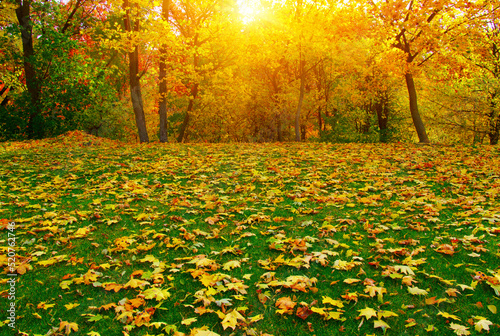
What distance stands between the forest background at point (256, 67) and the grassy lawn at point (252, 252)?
848cm

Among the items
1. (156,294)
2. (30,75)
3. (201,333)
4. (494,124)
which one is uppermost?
(30,75)

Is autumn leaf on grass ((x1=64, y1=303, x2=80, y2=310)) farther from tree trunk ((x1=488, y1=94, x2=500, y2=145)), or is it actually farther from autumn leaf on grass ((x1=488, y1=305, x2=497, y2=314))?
tree trunk ((x1=488, y1=94, x2=500, y2=145))

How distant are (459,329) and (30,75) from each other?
20.0 metres

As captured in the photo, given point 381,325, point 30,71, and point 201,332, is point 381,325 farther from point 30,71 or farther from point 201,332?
point 30,71

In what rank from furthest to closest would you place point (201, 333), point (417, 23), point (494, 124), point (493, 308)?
point (494, 124) < point (417, 23) < point (493, 308) < point (201, 333)

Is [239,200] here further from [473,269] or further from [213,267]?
[473,269]

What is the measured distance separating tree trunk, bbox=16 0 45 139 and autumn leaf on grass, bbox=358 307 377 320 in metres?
18.2

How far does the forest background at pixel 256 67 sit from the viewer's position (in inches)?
575

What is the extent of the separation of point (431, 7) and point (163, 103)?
13.4m

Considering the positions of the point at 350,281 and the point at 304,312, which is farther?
the point at 350,281

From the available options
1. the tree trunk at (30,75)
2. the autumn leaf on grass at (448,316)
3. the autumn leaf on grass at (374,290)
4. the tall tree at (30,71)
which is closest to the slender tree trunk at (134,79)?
the tall tree at (30,71)

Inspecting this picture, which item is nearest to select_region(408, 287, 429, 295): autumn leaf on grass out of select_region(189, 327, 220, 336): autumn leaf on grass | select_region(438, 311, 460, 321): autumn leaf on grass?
select_region(438, 311, 460, 321): autumn leaf on grass

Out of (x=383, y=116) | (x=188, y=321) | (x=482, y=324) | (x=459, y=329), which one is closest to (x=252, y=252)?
(x=188, y=321)

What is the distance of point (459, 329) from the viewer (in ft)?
10.4
